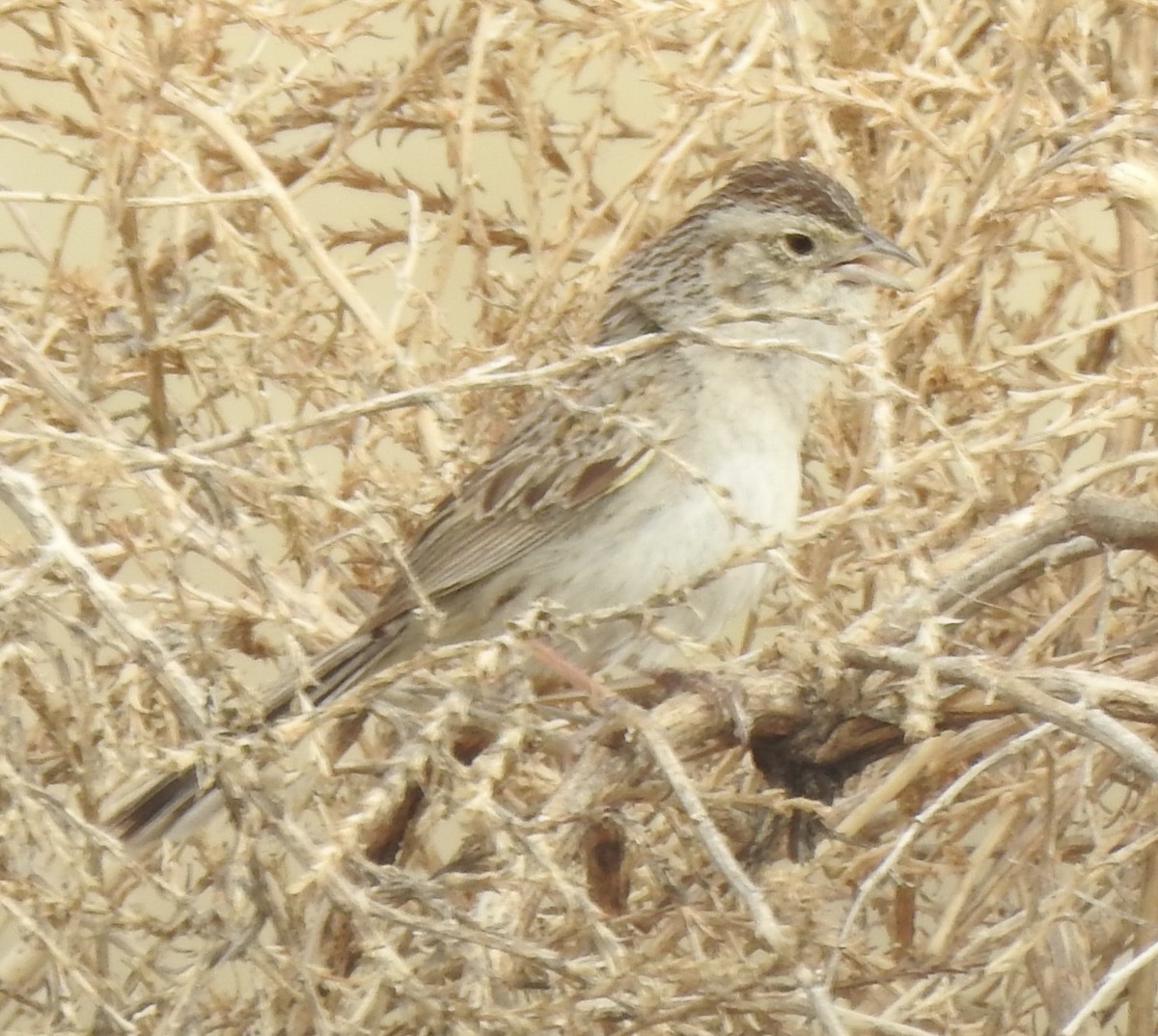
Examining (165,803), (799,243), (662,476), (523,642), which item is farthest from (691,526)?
(523,642)

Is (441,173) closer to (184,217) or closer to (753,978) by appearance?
(184,217)

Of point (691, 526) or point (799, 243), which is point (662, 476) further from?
point (799, 243)

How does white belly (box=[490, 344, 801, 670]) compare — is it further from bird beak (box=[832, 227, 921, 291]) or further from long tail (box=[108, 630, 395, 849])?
long tail (box=[108, 630, 395, 849])

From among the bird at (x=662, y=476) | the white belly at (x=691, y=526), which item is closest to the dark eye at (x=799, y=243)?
the bird at (x=662, y=476)

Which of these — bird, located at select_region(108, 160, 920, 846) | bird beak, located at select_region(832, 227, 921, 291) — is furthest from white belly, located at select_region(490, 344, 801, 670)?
bird beak, located at select_region(832, 227, 921, 291)

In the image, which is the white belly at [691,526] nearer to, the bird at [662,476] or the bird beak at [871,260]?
the bird at [662,476]
